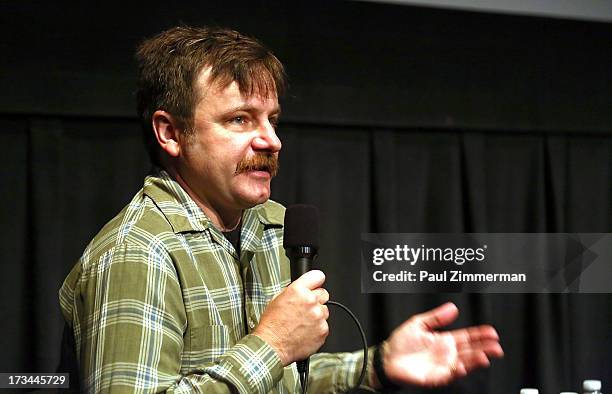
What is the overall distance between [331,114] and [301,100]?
0.10 m

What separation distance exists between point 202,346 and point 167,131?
364mm

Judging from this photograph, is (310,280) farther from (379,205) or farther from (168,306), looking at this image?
(379,205)

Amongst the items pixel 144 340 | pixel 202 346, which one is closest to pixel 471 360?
pixel 202 346

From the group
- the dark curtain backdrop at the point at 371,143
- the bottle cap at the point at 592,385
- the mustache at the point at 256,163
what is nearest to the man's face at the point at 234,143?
the mustache at the point at 256,163

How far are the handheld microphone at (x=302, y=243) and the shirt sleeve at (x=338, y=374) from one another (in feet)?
0.76

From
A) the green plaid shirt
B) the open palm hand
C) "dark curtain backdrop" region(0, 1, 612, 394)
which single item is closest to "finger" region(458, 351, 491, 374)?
the open palm hand

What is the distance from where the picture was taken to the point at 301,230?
3.82 feet

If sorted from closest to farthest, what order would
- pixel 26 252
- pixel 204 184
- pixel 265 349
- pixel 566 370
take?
pixel 265 349 → pixel 204 184 → pixel 26 252 → pixel 566 370

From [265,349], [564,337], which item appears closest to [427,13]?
[564,337]

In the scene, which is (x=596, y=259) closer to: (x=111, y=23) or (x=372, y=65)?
(x=372, y=65)

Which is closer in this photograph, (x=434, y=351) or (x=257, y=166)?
(x=257, y=166)

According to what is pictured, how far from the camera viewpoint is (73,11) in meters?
2.26

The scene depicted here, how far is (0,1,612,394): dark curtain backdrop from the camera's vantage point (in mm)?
2223

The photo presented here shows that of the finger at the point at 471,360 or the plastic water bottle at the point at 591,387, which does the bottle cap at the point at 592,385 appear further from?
the finger at the point at 471,360
